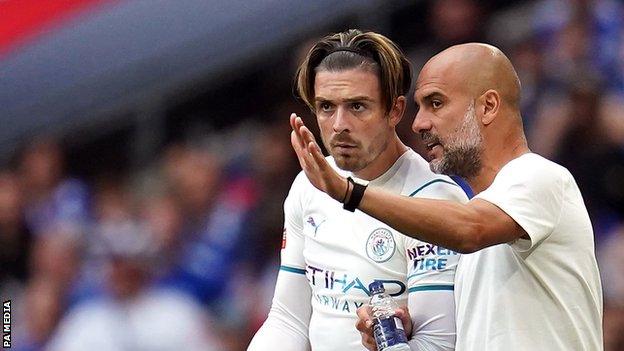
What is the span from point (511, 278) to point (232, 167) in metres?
2.72

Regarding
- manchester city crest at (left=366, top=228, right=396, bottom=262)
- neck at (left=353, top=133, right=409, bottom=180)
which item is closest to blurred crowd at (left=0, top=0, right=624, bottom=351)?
neck at (left=353, top=133, right=409, bottom=180)

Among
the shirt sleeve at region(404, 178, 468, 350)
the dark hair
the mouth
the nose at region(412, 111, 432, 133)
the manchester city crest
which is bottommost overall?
the shirt sleeve at region(404, 178, 468, 350)

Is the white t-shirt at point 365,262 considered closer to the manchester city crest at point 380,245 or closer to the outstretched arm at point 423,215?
the manchester city crest at point 380,245

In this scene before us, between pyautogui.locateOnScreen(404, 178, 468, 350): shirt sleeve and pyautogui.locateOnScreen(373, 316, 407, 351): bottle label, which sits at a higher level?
pyautogui.locateOnScreen(404, 178, 468, 350): shirt sleeve

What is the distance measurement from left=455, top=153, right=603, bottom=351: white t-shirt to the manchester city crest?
336 millimetres

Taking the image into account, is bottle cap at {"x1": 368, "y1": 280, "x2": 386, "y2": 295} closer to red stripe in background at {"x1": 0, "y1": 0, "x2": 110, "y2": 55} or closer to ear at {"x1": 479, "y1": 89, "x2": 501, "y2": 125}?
ear at {"x1": 479, "y1": 89, "x2": 501, "y2": 125}

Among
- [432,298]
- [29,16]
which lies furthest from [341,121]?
[29,16]

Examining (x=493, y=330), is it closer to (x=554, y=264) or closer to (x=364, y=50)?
(x=554, y=264)

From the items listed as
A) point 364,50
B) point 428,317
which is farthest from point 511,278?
point 364,50

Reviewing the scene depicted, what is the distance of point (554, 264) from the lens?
2.48 metres

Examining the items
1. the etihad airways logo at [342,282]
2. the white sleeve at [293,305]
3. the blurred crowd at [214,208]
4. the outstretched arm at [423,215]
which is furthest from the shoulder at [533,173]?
the blurred crowd at [214,208]

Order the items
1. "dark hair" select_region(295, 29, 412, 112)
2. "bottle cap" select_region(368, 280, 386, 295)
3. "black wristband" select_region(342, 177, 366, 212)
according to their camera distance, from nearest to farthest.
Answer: "black wristband" select_region(342, 177, 366, 212)
"bottle cap" select_region(368, 280, 386, 295)
"dark hair" select_region(295, 29, 412, 112)

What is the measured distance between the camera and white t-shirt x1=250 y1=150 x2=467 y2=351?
2738 mm

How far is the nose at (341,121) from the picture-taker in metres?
2.85
